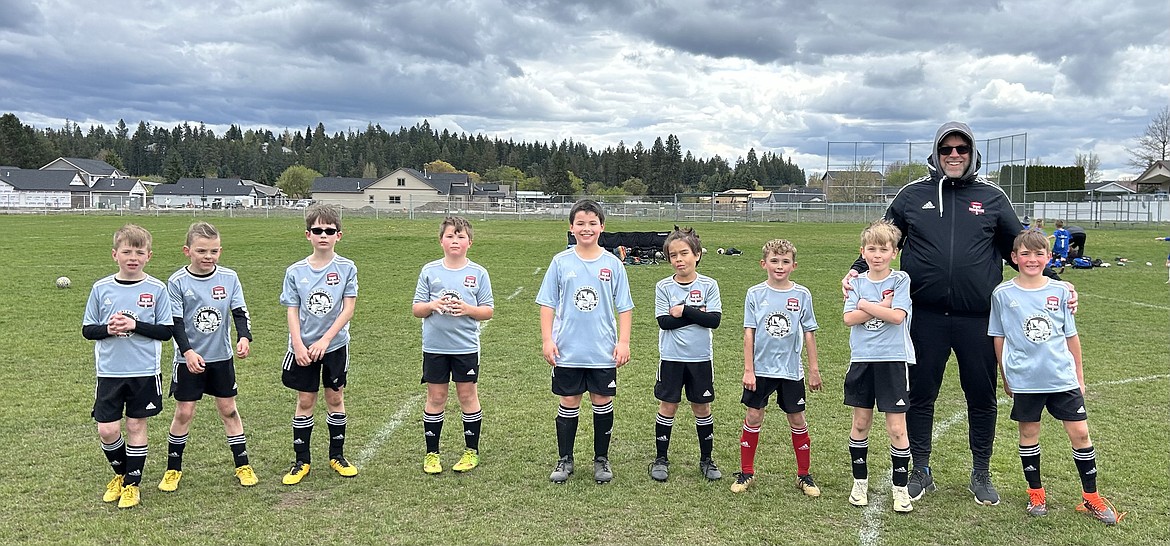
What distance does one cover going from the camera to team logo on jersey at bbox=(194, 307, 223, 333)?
4695 millimetres

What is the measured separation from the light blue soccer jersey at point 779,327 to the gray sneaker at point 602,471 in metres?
1.14

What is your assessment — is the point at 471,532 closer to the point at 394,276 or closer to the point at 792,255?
the point at 792,255

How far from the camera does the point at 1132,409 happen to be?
657 centimetres

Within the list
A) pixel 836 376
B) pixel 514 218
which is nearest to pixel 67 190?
pixel 514 218

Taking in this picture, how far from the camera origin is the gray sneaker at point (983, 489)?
456cm

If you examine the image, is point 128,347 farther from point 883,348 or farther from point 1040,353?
point 1040,353

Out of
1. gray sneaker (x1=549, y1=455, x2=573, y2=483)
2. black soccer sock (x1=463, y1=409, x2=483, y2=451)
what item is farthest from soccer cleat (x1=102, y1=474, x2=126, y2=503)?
gray sneaker (x1=549, y1=455, x2=573, y2=483)

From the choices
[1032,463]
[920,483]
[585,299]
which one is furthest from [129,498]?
[1032,463]

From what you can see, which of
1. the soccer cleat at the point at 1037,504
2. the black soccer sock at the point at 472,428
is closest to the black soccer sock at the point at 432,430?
the black soccer sock at the point at 472,428

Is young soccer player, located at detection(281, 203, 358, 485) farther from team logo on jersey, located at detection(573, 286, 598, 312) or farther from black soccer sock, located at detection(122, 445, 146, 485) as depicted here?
team logo on jersey, located at detection(573, 286, 598, 312)

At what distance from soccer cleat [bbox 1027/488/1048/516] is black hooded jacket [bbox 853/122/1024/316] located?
106 cm

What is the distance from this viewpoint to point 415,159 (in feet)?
491

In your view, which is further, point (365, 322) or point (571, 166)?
point (571, 166)

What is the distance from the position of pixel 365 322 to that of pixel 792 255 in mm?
7645
